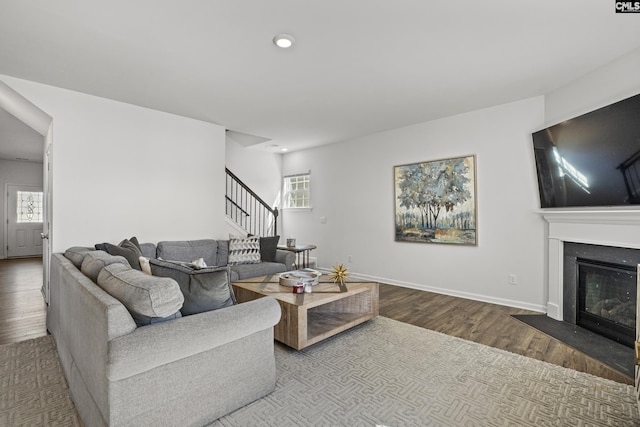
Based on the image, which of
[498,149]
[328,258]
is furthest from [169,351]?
[328,258]

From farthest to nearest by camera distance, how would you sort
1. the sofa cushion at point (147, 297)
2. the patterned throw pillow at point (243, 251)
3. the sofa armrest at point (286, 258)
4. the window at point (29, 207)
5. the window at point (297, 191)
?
the window at point (29, 207) → the window at point (297, 191) → the sofa armrest at point (286, 258) → the patterned throw pillow at point (243, 251) → the sofa cushion at point (147, 297)

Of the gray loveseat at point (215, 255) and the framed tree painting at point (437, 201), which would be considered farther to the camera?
the framed tree painting at point (437, 201)

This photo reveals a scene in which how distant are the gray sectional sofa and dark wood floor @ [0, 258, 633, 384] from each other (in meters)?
1.91

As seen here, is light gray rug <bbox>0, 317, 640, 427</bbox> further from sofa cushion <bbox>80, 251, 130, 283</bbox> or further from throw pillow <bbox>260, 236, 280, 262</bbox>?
throw pillow <bbox>260, 236, 280, 262</bbox>

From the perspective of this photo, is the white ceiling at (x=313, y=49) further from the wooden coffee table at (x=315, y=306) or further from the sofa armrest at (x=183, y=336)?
the wooden coffee table at (x=315, y=306)

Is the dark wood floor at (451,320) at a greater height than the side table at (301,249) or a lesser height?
lesser

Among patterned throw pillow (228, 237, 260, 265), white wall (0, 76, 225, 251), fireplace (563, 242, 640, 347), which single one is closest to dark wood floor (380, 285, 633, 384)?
fireplace (563, 242, 640, 347)

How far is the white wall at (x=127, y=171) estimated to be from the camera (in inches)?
135

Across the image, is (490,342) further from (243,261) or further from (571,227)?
(243,261)

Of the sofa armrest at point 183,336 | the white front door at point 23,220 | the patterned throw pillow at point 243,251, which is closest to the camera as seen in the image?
the sofa armrest at point 183,336

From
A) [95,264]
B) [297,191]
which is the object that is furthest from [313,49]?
[297,191]

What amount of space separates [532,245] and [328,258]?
346cm

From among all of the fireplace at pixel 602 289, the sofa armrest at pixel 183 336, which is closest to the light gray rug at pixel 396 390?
the sofa armrest at pixel 183 336

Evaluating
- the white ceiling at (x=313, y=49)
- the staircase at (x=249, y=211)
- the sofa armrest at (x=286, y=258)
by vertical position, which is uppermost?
the white ceiling at (x=313, y=49)
